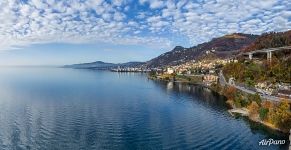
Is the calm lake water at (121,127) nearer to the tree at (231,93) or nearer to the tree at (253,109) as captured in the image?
the tree at (253,109)

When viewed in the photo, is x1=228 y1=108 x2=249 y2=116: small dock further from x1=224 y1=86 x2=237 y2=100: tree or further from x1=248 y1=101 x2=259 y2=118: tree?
x1=224 y1=86 x2=237 y2=100: tree

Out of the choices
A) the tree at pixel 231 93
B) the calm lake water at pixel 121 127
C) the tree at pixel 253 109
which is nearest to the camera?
the calm lake water at pixel 121 127

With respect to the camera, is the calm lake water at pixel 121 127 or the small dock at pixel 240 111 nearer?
the calm lake water at pixel 121 127

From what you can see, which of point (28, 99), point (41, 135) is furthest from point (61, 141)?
point (28, 99)

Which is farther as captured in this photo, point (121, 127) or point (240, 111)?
point (240, 111)

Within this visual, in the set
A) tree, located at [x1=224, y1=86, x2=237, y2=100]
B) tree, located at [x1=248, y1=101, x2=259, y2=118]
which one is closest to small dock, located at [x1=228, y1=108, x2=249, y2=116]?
tree, located at [x1=248, y1=101, x2=259, y2=118]

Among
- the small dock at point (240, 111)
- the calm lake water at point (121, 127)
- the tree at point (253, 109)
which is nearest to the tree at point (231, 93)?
the calm lake water at point (121, 127)

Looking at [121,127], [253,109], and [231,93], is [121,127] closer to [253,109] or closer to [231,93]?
[253,109]

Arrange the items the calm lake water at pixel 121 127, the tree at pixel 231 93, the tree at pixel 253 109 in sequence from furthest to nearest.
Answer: the tree at pixel 231 93, the tree at pixel 253 109, the calm lake water at pixel 121 127

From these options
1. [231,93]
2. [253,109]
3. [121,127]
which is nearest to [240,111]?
[253,109]

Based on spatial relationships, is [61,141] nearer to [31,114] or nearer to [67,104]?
[31,114]

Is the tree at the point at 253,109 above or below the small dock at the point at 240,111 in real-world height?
above

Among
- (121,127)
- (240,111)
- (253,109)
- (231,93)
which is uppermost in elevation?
(231,93)
